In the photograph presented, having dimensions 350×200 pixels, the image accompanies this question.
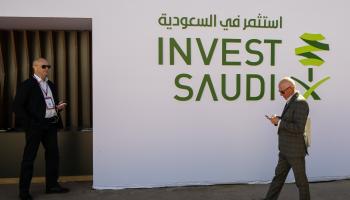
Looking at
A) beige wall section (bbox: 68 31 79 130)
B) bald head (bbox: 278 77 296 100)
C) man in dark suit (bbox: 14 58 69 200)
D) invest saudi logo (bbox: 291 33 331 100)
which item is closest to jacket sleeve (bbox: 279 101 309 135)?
bald head (bbox: 278 77 296 100)

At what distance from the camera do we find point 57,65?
752cm

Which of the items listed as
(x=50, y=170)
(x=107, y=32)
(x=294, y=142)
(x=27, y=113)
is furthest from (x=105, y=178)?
(x=294, y=142)

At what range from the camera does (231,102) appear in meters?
6.79

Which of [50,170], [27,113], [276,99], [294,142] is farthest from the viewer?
[276,99]

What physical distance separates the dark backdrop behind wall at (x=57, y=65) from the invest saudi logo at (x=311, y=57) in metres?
3.40

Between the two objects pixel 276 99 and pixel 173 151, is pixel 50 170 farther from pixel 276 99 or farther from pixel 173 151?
pixel 276 99

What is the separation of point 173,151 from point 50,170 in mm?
1780

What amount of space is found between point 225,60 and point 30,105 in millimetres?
2839

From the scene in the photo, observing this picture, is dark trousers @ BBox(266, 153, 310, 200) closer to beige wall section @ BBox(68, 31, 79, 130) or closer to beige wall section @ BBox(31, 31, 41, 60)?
beige wall section @ BBox(68, 31, 79, 130)

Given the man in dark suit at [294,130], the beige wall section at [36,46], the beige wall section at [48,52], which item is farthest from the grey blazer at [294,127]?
the beige wall section at [36,46]

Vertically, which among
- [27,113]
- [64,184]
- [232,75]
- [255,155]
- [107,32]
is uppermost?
[107,32]

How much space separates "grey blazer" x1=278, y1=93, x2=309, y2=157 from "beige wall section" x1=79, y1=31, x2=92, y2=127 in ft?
11.4

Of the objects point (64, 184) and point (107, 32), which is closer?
point (107, 32)

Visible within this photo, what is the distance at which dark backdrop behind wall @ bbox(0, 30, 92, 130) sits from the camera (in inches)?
291
